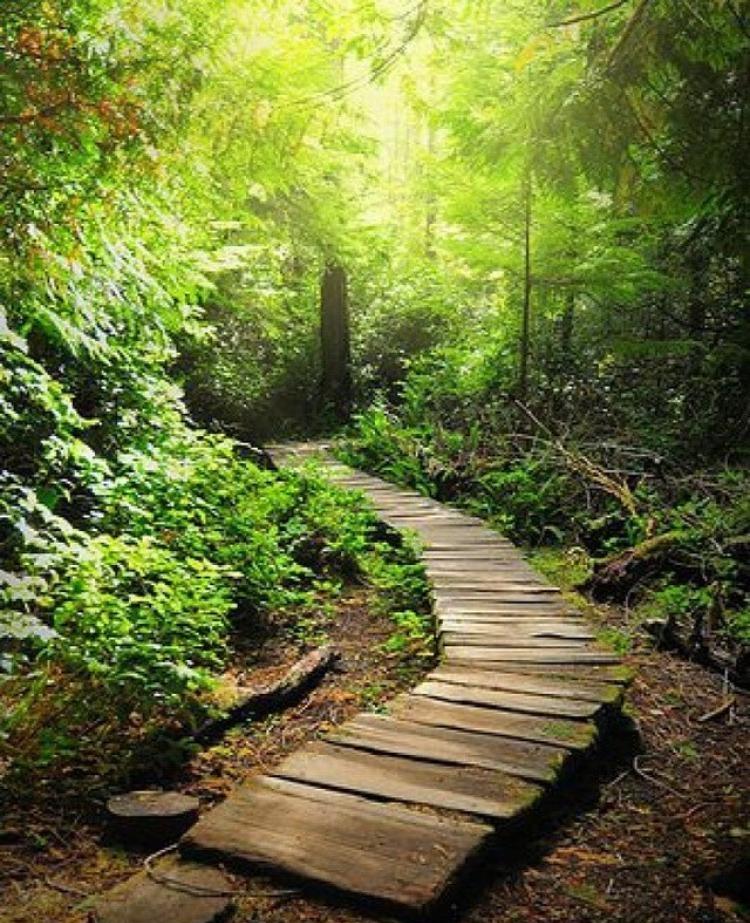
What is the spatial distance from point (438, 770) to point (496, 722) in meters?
0.59

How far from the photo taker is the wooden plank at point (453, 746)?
3.42m

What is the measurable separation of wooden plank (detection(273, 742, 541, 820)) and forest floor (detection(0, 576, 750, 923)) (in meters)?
0.22

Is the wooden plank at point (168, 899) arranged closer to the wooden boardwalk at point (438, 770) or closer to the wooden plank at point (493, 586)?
the wooden boardwalk at point (438, 770)

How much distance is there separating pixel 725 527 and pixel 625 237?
721 centimetres

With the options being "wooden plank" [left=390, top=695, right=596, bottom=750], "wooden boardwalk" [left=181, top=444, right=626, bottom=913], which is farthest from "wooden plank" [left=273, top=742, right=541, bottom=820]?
"wooden plank" [left=390, top=695, right=596, bottom=750]

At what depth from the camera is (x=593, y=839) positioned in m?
3.31

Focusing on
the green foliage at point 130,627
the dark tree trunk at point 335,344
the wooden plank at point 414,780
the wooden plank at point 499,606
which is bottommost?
the wooden plank at point 499,606

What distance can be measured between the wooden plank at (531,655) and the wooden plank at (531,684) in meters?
0.21

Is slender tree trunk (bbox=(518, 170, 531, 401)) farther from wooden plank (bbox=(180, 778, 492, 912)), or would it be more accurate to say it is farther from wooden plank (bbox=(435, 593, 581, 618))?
wooden plank (bbox=(180, 778, 492, 912))

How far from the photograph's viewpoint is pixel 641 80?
4.32m

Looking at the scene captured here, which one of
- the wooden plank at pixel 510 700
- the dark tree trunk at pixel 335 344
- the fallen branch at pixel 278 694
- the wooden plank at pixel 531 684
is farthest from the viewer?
the dark tree trunk at pixel 335 344

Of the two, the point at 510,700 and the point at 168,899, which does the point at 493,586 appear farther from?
the point at 168,899

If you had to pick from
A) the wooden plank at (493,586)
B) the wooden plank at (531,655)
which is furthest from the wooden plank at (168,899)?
the wooden plank at (493,586)

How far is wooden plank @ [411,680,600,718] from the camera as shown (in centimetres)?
396
